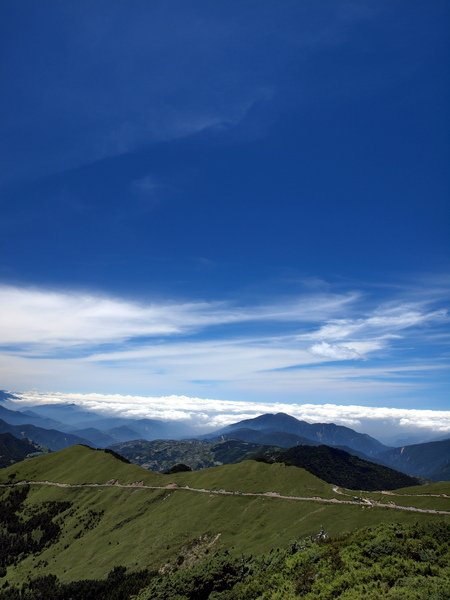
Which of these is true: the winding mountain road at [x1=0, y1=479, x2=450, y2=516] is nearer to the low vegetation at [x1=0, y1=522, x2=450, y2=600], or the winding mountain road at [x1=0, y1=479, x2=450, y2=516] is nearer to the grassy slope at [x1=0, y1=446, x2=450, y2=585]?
the grassy slope at [x1=0, y1=446, x2=450, y2=585]

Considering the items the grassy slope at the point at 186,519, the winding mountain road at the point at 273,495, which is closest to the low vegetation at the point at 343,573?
the grassy slope at the point at 186,519

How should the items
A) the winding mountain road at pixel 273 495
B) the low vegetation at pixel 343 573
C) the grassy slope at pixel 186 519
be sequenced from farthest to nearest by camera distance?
1. the grassy slope at pixel 186 519
2. the winding mountain road at pixel 273 495
3. the low vegetation at pixel 343 573

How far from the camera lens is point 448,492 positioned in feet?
347

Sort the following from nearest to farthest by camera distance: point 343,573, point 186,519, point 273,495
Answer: point 343,573 → point 186,519 → point 273,495

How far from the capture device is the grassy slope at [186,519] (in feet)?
302

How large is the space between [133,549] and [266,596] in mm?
87974

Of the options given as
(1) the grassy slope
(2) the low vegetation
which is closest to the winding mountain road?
(1) the grassy slope

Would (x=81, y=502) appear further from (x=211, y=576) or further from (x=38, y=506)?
(x=211, y=576)

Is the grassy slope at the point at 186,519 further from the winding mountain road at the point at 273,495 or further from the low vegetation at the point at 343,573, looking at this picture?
the low vegetation at the point at 343,573

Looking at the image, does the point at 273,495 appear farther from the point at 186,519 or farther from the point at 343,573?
the point at 343,573

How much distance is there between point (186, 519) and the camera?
119750 mm

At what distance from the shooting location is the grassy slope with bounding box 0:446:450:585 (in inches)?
3627

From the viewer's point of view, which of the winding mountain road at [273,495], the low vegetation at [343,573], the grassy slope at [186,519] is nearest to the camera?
the low vegetation at [343,573]

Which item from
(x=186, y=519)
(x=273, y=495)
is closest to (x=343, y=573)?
(x=273, y=495)
